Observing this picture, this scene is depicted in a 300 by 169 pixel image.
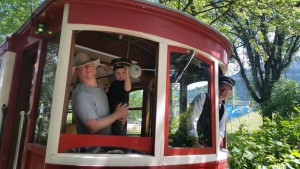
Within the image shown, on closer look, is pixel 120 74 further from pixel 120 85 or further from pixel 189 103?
pixel 189 103

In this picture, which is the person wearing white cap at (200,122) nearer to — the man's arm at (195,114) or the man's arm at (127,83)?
the man's arm at (195,114)

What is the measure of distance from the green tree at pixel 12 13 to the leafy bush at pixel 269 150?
8.71 m

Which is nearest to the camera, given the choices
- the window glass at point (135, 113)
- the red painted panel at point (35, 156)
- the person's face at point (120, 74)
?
the red painted panel at point (35, 156)

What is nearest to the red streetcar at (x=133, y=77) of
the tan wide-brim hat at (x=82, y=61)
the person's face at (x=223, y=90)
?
the tan wide-brim hat at (x=82, y=61)

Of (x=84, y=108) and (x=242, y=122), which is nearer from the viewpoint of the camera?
(x=84, y=108)

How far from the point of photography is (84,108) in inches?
116

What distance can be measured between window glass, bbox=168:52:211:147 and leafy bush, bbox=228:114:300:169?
1064 millimetres

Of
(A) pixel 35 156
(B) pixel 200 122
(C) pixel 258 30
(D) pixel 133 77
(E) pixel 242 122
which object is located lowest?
(A) pixel 35 156

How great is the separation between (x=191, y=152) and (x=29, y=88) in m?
2.40

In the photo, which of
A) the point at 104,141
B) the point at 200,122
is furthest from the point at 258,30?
the point at 104,141

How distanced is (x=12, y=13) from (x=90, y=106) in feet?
31.5

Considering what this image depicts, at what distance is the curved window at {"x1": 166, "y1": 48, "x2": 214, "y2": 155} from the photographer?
326cm

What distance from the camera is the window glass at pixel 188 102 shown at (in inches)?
130

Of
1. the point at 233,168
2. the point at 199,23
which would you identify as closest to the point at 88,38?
the point at 199,23
